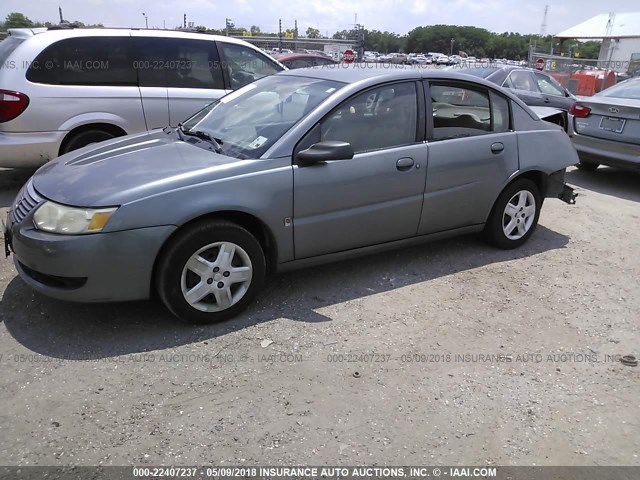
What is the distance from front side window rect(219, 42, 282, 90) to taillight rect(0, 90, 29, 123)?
2.29m

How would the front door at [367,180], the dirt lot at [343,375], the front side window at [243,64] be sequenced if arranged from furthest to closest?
the front side window at [243,64] < the front door at [367,180] < the dirt lot at [343,375]

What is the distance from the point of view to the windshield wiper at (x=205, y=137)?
3.84 metres

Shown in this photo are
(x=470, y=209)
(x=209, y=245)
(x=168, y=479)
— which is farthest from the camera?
(x=470, y=209)

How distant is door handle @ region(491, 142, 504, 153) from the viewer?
4641 mm

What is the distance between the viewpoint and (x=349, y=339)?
3.49 m

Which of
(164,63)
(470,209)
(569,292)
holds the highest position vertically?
(164,63)

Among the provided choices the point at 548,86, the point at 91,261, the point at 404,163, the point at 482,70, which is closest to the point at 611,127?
the point at 482,70

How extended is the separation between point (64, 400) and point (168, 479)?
819 mm

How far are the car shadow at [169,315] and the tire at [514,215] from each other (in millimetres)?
220

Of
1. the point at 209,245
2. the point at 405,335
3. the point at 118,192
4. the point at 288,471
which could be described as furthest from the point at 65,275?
the point at 405,335

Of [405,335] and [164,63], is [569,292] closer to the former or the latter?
[405,335]

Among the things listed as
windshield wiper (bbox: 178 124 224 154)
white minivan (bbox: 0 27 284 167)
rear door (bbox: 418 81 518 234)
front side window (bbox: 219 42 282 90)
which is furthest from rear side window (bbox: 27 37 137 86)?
rear door (bbox: 418 81 518 234)

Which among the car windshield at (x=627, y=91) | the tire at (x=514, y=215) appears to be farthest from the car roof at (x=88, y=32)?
the car windshield at (x=627, y=91)

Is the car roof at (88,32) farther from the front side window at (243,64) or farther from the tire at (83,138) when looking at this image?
the tire at (83,138)
